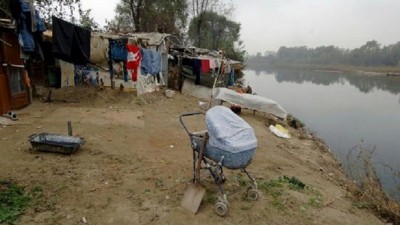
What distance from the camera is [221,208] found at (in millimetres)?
3898

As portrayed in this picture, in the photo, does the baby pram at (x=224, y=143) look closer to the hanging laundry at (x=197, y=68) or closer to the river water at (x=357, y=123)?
the river water at (x=357, y=123)

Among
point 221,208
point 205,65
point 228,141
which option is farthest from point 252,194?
point 205,65

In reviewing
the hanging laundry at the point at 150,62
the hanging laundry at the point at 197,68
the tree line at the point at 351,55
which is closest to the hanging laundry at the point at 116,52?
the hanging laundry at the point at 150,62

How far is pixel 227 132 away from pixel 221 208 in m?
0.90

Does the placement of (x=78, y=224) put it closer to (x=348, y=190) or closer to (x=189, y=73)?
(x=348, y=190)

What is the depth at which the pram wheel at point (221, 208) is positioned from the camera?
388 cm

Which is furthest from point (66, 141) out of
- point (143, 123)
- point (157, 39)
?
point (157, 39)

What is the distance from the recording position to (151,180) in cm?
486

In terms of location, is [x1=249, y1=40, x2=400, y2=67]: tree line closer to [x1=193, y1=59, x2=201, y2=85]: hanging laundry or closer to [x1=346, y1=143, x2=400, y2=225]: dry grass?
[x1=193, y1=59, x2=201, y2=85]: hanging laundry

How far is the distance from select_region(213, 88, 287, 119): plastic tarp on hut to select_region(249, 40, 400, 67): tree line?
72943 mm

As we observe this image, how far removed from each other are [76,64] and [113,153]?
6.08m

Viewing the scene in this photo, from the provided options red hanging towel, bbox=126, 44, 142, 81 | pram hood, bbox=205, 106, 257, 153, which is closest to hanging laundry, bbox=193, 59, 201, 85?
red hanging towel, bbox=126, 44, 142, 81

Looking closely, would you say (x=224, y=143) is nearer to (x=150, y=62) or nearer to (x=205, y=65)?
(x=150, y=62)

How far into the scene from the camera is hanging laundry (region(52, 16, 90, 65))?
9.66 m
